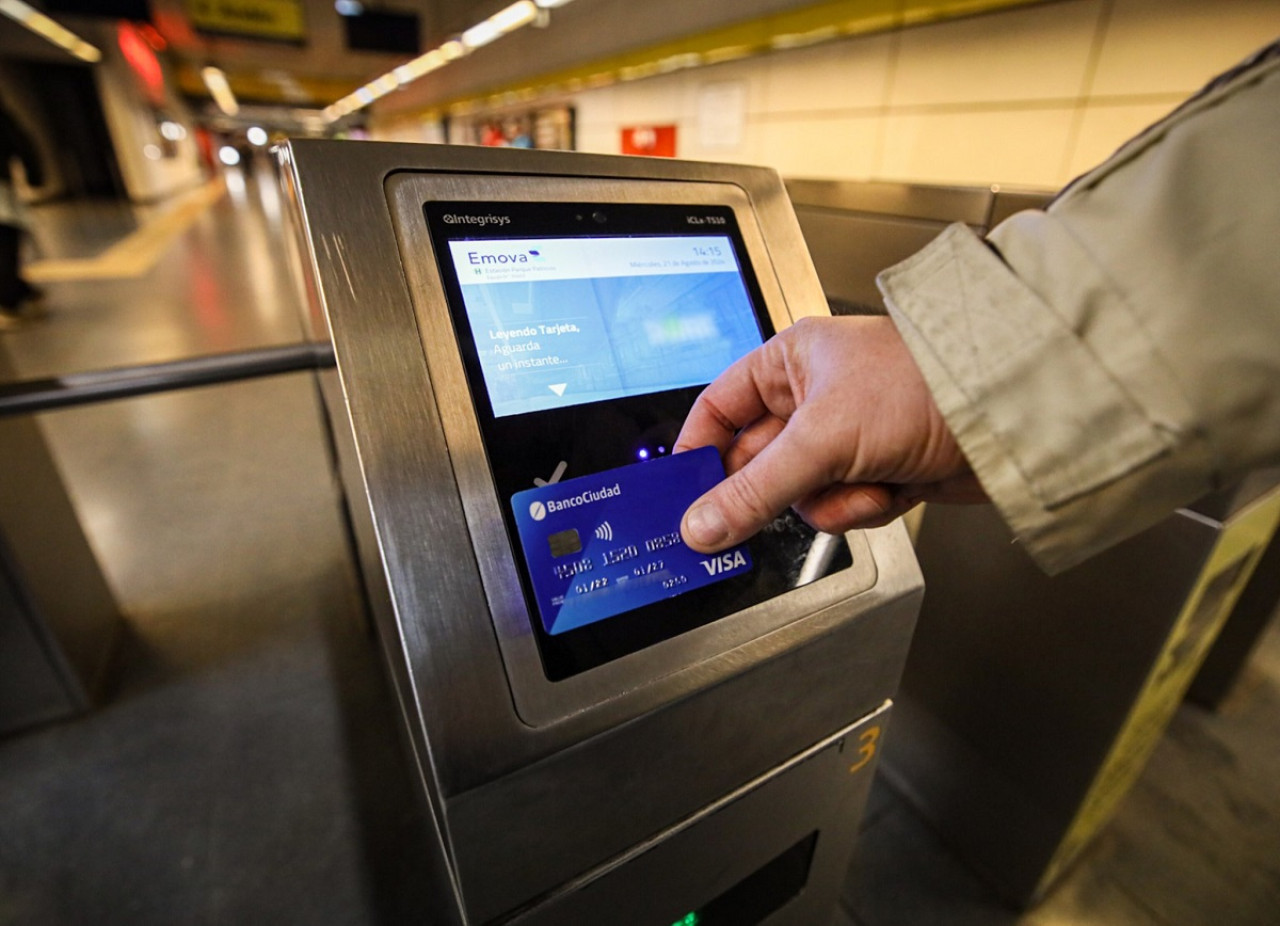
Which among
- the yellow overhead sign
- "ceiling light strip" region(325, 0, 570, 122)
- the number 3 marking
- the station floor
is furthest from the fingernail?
the yellow overhead sign

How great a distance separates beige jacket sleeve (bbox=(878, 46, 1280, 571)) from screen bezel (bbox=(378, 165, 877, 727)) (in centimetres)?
22

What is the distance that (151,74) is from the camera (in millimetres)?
12336

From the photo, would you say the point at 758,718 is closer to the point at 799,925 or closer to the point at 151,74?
the point at 799,925

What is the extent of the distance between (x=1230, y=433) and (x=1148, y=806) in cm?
148

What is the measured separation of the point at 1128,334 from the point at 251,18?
1102cm

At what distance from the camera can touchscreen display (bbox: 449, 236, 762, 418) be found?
1.73 feet

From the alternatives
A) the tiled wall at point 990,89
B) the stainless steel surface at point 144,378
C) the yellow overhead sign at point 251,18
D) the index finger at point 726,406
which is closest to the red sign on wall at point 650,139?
the tiled wall at point 990,89

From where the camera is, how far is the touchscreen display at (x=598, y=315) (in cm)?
53

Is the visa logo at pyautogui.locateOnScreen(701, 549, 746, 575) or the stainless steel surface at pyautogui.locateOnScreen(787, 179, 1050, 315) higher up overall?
the stainless steel surface at pyautogui.locateOnScreen(787, 179, 1050, 315)

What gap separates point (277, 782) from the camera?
4.60 ft

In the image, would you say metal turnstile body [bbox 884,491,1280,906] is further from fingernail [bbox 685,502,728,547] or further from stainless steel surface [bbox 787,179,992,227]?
fingernail [bbox 685,502,728,547]

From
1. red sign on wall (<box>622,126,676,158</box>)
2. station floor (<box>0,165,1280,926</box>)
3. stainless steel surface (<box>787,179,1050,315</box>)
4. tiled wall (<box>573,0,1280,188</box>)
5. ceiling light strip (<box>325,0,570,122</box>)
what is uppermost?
ceiling light strip (<box>325,0,570,122</box>)

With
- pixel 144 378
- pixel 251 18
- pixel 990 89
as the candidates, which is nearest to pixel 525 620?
pixel 144 378

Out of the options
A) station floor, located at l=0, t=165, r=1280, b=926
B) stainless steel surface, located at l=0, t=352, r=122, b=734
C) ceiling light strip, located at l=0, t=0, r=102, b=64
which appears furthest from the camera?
ceiling light strip, located at l=0, t=0, r=102, b=64
